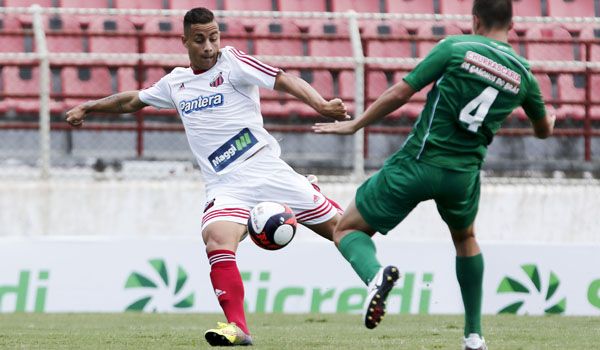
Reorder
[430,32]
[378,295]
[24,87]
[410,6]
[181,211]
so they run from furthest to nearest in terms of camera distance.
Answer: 1. [410,6]
2. [430,32]
3. [24,87]
4. [181,211]
5. [378,295]

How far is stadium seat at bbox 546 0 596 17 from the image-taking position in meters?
16.6

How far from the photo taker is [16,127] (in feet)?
42.7

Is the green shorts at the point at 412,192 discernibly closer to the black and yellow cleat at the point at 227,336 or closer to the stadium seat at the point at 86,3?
the black and yellow cleat at the point at 227,336

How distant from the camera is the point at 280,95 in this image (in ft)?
45.2

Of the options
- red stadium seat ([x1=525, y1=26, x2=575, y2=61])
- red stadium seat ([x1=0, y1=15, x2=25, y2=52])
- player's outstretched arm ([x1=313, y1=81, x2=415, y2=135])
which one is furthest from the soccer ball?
red stadium seat ([x1=525, y1=26, x2=575, y2=61])

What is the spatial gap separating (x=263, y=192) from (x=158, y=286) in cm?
376

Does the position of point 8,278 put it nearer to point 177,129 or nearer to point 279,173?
point 177,129

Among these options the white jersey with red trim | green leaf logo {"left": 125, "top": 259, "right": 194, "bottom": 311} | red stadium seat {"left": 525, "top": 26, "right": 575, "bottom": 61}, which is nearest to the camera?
the white jersey with red trim

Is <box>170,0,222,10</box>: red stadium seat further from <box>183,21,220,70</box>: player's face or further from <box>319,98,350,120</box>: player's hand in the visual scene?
<box>319,98,350,120</box>: player's hand

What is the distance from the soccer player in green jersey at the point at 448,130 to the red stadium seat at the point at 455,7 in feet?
32.5

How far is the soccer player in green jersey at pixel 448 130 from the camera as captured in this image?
20.5 feet

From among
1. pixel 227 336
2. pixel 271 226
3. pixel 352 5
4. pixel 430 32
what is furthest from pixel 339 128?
pixel 352 5

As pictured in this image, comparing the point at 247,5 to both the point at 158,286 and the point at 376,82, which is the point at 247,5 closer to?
the point at 376,82

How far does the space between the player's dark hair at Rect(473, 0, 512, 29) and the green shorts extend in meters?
0.75
